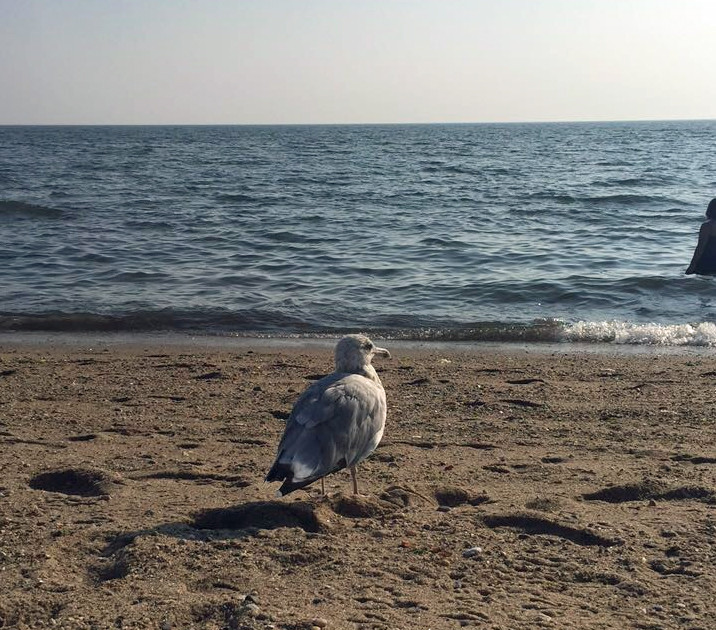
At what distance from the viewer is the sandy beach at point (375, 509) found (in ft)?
12.7

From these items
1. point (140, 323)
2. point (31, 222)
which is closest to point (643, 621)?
point (140, 323)

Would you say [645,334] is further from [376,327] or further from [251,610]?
[251,610]

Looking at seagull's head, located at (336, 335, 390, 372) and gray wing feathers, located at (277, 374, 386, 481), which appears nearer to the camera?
gray wing feathers, located at (277, 374, 386, 481)

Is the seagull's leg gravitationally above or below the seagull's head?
below

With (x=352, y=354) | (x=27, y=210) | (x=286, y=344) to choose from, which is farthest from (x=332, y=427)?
(x=27, y=210)

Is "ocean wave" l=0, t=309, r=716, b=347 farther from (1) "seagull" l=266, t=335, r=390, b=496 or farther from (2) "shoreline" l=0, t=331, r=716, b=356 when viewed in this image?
(1) "seagull" l=266, t=335, r=390, b=496

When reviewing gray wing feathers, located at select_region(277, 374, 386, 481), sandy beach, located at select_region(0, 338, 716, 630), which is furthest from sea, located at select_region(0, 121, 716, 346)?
gray wing feathers, located at select_region(277, 374, 386, 481)

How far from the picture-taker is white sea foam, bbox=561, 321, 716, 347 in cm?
1122

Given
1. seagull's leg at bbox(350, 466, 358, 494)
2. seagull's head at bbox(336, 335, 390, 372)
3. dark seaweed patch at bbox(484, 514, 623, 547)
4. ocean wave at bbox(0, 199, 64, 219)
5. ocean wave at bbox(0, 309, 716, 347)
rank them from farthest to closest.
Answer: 1. ocean wave at bbox(0, 199, 64, 219)
2. ocean wave at bbox(0, 309, 716, 347)
3. seagull's head at bbox(336, 335, 390, 372)
4. seagull's leg at bbox(350, 466, 358, 494)
5. dark seaweed patch at bbox(484, 514, 623, 547)

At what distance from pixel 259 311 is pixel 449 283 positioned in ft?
11.3

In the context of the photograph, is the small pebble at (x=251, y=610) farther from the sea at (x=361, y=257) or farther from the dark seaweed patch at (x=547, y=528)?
the sea at (x=361, y=257)

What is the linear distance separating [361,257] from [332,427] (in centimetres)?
1265

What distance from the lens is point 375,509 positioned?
511cm

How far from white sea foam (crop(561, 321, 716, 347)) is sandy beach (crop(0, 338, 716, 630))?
227 cm
